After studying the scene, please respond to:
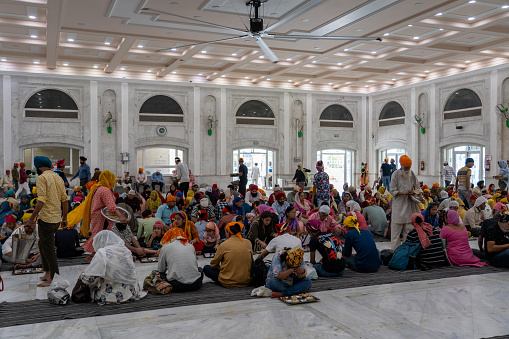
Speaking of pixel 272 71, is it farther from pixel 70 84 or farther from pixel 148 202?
pixel 148 202

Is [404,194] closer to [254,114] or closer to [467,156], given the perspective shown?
[467,156]

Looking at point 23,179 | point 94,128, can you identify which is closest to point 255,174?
point 94,128

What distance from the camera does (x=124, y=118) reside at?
60.4ft

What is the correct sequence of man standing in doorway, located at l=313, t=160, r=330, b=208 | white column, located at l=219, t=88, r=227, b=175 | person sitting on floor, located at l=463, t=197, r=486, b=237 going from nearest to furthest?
person sitting on floor, located at l=463, t=197, r=486, b=237, man standing in doorway, located at l=313, t=160, r=330, b=208, white column, located at l=219, t=88, r=227, b=175

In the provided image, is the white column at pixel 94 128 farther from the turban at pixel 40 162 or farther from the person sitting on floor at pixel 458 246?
the person sitting on floor at pixel 458 246

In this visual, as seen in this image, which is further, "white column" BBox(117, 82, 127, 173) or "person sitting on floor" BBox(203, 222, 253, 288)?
"white column" BBox(117, 82, 127, 173)

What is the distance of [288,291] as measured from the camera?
5.12 meters

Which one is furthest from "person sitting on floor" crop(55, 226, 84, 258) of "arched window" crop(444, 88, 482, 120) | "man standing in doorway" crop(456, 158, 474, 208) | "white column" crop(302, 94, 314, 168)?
"arched window" crop(444, 88, 482, 120)

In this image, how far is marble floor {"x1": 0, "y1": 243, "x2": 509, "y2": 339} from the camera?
4117 millimetres

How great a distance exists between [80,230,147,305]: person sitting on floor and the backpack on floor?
11.9ft

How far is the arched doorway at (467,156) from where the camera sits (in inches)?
666

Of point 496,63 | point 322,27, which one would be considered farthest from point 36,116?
point 496,63

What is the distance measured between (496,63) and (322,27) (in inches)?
302

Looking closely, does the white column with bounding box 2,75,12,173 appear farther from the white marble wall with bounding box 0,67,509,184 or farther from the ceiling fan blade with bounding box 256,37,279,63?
the ceiling fan blade with bounding box 256,37,279,63
